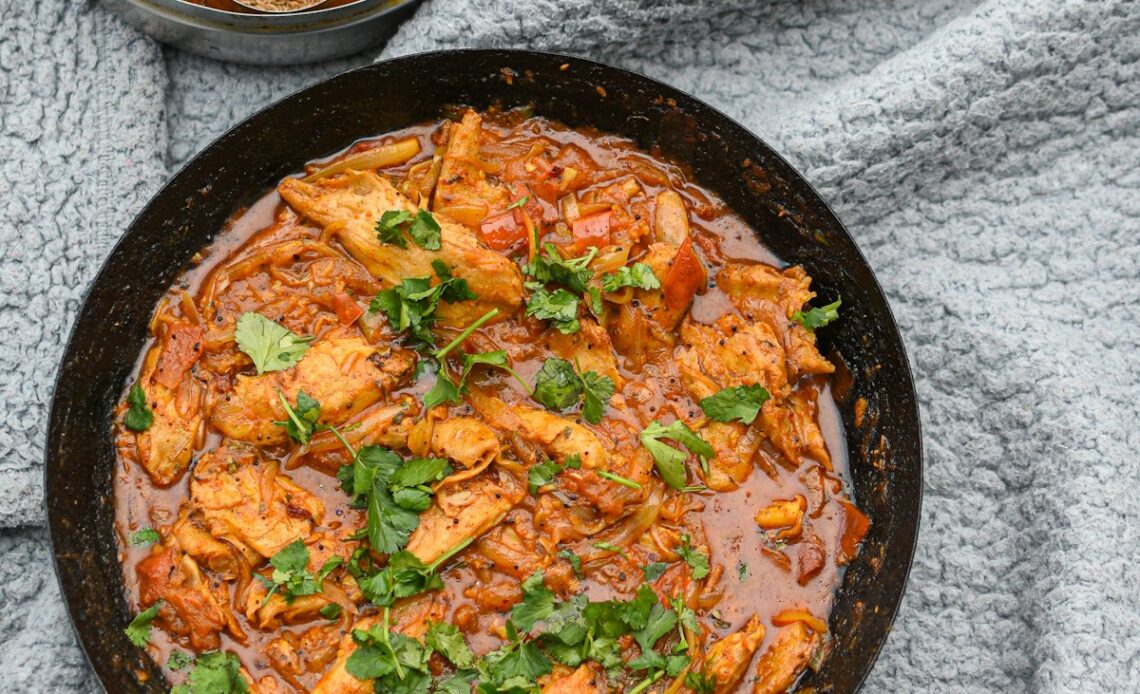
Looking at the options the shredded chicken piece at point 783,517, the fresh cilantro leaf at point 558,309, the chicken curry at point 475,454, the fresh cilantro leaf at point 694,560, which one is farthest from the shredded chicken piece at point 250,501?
the shredded chicken piece at point 783,517

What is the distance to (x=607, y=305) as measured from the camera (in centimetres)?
399

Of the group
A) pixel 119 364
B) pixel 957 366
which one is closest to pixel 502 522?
pixel 119 364

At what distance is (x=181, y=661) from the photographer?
3801 millimetres

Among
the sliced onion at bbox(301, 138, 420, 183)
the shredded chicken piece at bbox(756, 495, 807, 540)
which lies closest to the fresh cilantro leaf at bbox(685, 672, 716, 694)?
the shredded chicken piece at bbox(756, 495, 807, 540)

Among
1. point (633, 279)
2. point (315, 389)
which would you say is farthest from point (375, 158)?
point (633, 279)

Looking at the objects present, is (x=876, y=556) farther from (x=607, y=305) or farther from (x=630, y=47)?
(x=630, y=47)

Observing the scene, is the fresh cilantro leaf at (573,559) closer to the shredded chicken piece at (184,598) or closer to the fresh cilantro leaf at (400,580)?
the fresh cilantro leaf at (400,580)

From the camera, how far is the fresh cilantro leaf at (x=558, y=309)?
386 cm

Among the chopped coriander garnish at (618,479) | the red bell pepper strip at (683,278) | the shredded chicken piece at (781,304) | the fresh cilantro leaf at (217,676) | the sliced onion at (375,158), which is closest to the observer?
the fresh cilantro leaf at (217,676)

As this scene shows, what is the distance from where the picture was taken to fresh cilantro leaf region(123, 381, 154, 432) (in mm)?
3871

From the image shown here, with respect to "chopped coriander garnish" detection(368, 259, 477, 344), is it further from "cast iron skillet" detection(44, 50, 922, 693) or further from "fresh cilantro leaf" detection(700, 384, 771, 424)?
"fresh cilantro leaf" detection(700, 384, 771, 424)

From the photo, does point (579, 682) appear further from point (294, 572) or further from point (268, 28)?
point (268, 28)

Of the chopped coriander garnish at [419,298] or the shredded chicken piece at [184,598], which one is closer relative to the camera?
the shredded chicken piece at [184,598]

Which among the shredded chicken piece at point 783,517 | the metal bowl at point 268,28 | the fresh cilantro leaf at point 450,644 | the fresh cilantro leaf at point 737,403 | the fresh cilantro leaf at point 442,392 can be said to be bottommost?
the fresh cilantro leaf at point 450,644
